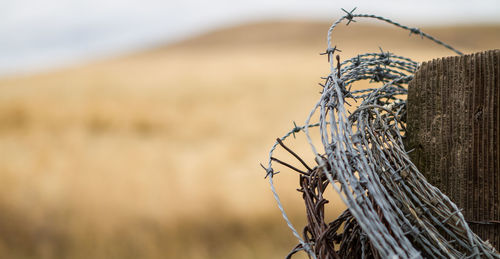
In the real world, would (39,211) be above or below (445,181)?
above

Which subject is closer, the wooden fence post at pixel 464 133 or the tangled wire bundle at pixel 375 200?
the tangled wire bundle at pixel 375 200

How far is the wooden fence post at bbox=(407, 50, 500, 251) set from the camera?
127 cm

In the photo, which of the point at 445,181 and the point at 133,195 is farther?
the point at 133,195

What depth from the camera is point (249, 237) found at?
23.3 ft

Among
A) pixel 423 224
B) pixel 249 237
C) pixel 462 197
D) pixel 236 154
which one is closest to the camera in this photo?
pixel 423 224

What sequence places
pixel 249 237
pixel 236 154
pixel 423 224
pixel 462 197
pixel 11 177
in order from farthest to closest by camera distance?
pixel 236 154
pixel 11 177
pixel 249 237
pixel 462 197
pixel 423 224

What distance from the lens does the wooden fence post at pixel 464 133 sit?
1.27 metres

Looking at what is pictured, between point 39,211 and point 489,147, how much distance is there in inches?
285

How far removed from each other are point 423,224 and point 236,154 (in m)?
7.57

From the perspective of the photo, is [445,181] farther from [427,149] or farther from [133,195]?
[133,195]

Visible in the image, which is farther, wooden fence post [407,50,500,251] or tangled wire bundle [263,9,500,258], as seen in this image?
wooden fence post [407,50,500,251]

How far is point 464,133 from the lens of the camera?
1.32m

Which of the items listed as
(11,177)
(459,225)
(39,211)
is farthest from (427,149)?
(11,177)

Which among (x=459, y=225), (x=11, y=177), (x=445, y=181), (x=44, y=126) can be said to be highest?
(x=44, y=126)
